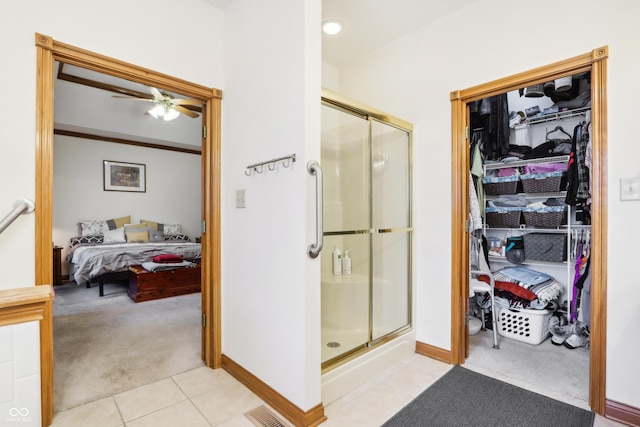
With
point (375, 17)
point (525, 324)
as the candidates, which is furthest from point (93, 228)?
point (525, 324)

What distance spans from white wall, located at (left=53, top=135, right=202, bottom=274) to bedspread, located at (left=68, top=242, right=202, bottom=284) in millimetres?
857

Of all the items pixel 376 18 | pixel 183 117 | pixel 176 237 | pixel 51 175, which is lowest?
pixel 176 237

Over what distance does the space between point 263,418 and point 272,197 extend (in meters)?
1.19

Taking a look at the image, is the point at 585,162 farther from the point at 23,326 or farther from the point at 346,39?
the point at 23,326

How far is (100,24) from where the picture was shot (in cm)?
184

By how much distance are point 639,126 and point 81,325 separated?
4.48 m

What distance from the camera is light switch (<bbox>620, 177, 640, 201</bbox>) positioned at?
165 cm

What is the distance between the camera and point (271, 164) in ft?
6.15

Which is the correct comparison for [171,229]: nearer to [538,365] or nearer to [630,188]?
[538,365]

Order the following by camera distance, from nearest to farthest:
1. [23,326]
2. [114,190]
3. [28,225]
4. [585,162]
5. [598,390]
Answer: [23,326] < [28,225] < [598,390] < [585,162] < [114,190]

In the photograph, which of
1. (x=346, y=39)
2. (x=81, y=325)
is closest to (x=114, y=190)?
(x=81, y=325)

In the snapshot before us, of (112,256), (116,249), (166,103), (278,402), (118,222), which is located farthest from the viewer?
(118,222)

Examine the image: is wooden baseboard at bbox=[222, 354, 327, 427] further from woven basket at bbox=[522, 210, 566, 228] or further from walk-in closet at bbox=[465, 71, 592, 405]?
woven basket at bbox=[522, 210, 566, 228]

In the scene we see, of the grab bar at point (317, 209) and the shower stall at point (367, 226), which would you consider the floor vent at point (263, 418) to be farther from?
the grab bar at point (317, 209)
